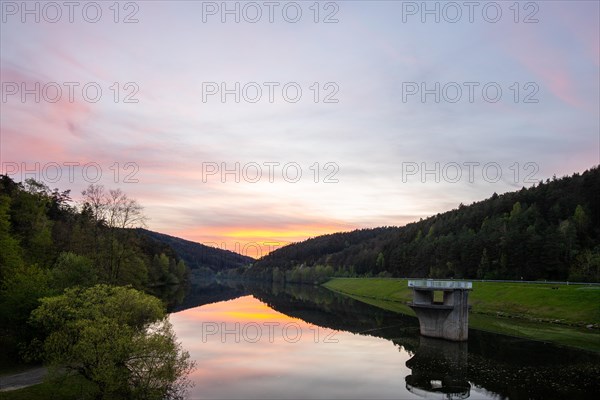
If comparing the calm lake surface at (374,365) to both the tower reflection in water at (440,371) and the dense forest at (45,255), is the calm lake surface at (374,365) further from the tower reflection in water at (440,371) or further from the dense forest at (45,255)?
the dense forest at (45,255)

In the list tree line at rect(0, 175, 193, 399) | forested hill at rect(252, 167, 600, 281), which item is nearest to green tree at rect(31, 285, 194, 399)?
tree line at rect(0, 175, 193, 399)

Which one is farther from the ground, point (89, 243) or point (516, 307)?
point (89, 243)

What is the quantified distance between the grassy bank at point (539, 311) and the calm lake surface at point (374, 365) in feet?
18.6

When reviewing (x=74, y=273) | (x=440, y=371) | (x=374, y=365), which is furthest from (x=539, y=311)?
(x=74, y=273)

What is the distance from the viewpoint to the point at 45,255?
233ft

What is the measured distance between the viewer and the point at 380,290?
149 meters

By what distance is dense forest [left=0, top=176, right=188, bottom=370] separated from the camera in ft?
124

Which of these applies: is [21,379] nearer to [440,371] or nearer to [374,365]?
[374,365]

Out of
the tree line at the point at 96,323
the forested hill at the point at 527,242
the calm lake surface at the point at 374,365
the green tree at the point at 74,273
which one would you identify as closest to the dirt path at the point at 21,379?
the tree line at the point at 96,323

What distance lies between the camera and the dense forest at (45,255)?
3769cm

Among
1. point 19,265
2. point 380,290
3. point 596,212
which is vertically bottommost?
point 380,290

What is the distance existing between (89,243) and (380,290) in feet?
332

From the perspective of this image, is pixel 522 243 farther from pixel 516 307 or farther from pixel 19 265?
pixel 19 265

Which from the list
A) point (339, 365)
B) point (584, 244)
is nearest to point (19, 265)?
point (339, 365)
